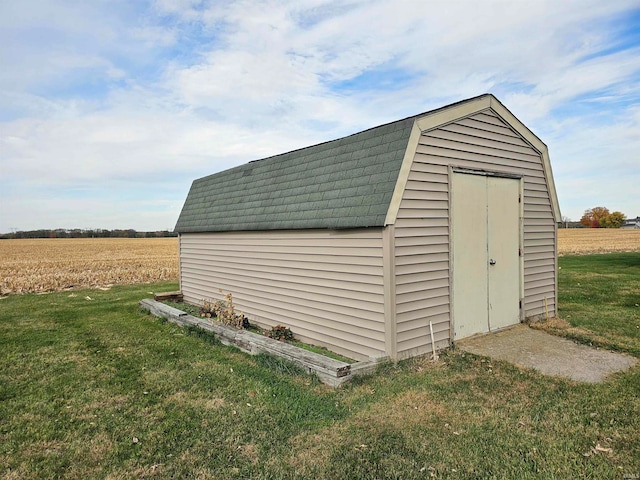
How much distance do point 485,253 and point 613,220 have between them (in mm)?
101209

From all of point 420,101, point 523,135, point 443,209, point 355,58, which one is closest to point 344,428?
point 443,209

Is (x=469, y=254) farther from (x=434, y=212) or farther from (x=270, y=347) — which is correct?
(x=270, y=347)

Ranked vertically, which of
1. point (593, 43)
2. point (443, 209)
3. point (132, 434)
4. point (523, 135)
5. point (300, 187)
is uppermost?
point (593, 43)

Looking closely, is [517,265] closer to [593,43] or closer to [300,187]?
[300,187]

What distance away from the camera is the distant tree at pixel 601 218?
86.4 m

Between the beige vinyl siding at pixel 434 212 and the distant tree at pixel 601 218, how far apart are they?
328 feet

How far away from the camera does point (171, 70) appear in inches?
429

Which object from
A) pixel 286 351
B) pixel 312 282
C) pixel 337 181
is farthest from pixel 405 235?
pixel 286 351

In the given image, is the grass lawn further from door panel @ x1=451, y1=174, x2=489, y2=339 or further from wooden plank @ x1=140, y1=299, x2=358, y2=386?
door panel @ x1=451, y1=174, x2=489, y2=339

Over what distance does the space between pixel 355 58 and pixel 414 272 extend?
6872 millimetres

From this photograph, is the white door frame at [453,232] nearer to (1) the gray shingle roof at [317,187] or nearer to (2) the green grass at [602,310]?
(2) the green grass at [602,310]

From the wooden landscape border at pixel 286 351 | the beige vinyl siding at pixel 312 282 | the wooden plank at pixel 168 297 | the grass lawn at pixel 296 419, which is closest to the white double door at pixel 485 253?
the grass lawn at pixel 296 419

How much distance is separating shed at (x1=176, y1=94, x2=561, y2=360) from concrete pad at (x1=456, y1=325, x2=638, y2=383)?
1.03 ft

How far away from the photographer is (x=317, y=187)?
6.83m
